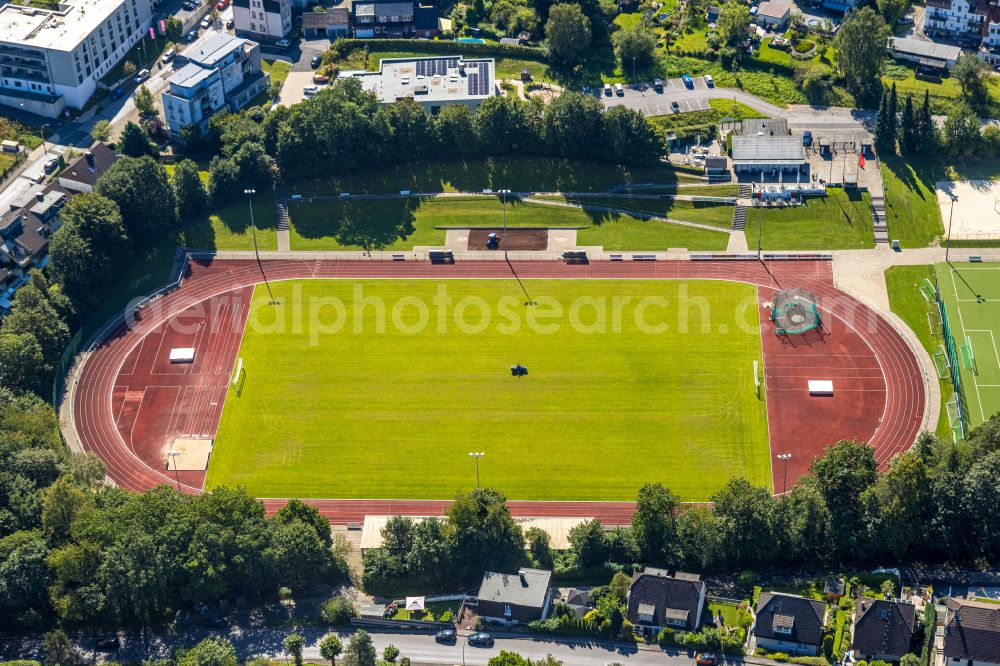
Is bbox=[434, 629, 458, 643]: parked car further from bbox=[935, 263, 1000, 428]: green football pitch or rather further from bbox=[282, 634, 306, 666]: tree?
bbox=[935, 263, 1000, 428]: green football pitch

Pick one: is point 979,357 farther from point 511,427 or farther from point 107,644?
point 107,644

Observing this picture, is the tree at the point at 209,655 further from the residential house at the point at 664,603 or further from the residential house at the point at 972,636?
the residential house at the point at 972,636

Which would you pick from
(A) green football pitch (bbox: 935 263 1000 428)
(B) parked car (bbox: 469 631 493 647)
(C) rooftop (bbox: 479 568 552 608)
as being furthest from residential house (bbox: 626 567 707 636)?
(A) green football pitch (bbox: 935 263 1000 428)

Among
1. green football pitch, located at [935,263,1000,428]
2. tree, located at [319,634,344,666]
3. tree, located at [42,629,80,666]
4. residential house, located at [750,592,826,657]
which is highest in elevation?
green football pitch, located at [935,263,1000,428]

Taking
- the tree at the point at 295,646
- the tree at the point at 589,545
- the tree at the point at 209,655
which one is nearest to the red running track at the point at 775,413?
the tree at the point at 589,545

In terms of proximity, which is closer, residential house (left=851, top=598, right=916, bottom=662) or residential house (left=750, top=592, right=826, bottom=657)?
residential house (left=851, top=598, right=916, bottom=662)

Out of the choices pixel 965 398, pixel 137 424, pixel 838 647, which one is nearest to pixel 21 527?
pixel 137 424

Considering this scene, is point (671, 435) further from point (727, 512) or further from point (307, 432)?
point (307, 432)

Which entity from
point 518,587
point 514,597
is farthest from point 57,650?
point 518,587
